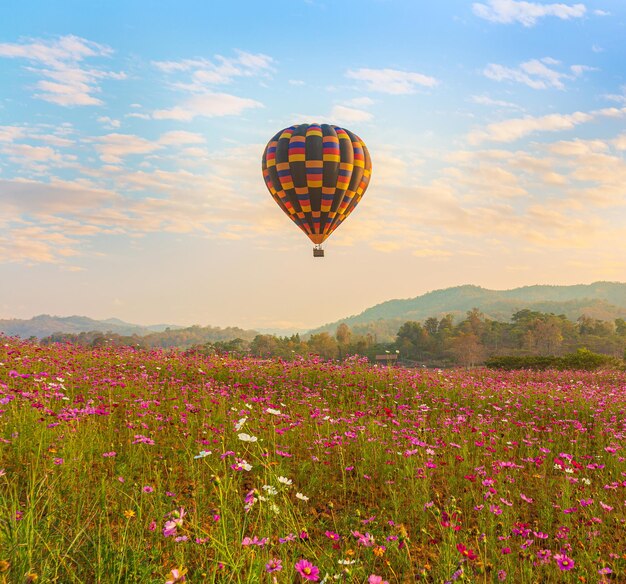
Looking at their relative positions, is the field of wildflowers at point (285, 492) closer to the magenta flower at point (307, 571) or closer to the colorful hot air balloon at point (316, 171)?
the magenta flower at point (307, 571)

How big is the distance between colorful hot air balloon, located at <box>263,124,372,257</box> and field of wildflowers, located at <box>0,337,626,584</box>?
549 inches

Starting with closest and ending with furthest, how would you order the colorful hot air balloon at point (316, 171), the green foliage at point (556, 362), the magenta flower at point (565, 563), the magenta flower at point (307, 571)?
the magenta flower at point (307, 571) → the magenta flower at point (565, 563) → the colorful hot air balloon at point (316, 171) → the green foliage at point (556, 362)

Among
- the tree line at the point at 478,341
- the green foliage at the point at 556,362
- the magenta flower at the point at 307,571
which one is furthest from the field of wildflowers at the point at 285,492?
the tree line at the point at 478,341

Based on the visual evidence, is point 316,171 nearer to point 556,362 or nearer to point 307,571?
point 307,571

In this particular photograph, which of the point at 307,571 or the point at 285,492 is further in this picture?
the point at 285,492

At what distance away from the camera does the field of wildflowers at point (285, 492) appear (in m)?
3.67

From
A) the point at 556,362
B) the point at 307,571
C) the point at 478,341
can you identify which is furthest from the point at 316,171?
the point at 478,341

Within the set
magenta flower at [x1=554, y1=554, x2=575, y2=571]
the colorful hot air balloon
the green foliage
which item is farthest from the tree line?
magenta flower at [x1=554, y1=554, x2=575, y2=571]

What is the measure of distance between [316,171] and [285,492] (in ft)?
63.4

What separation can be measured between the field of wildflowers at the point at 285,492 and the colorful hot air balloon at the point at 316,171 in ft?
45.8

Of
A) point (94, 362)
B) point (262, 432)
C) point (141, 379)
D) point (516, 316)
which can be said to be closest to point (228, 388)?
point (141, 379)

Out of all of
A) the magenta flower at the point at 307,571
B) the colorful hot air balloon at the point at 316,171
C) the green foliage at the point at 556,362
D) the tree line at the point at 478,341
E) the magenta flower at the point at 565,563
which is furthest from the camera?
the tree line at the point at 478,341

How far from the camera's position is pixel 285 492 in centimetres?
601

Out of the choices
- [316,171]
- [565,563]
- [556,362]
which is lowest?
[556,362]
